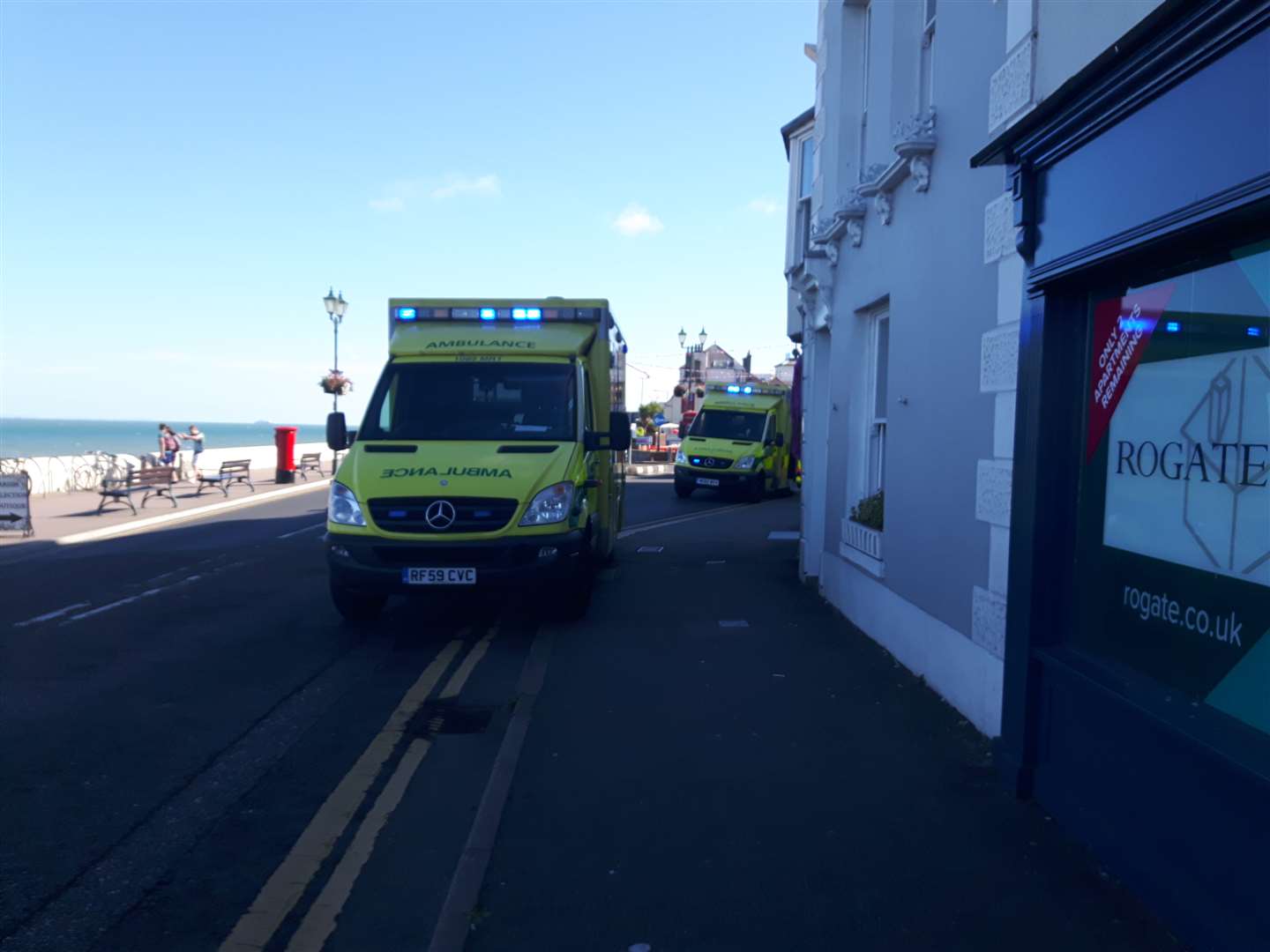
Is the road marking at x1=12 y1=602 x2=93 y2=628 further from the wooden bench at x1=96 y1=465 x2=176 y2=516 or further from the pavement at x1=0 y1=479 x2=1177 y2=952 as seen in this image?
the wooden bench at x1=96 y1=465 x2=176 y2=516

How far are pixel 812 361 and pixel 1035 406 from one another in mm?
6859

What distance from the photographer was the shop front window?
346cm

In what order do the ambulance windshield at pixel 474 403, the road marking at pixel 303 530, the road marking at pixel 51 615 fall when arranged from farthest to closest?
1. the road marking at pixel 303 530
2. the ambulance windshield at pixel 474 403
3. the road marking at pixel 51 615

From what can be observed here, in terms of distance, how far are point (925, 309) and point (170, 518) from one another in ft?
56.5

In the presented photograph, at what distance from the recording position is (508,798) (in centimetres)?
509

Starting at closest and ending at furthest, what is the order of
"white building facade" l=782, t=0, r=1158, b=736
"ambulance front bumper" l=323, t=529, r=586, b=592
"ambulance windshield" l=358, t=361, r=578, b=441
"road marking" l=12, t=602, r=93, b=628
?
"white building facade" l=782, t=0, r=1158, b=736 → "ambulance front bumper" l=323, t=529, r=586, b=592 → "road marking" l=12, t=602, r=93, b=628 → "ambulance windshield" l=358, t=361, r=578, b=441

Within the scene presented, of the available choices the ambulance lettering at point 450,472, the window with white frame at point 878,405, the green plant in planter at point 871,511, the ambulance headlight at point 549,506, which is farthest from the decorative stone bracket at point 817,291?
the ambulance lettering at point 450,472

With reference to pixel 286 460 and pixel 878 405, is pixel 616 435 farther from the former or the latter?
pixel 286 460

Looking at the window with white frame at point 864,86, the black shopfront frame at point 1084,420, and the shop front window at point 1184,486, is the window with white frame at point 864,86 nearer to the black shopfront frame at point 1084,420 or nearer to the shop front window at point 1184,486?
the black shopfront frame at point 1084,420

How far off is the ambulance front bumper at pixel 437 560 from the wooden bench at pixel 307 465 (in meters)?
24.6

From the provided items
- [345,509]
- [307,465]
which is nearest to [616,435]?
[345,509]

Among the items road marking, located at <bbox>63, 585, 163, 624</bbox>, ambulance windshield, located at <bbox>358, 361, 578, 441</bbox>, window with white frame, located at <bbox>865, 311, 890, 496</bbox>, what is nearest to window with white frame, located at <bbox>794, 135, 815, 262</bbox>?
window with white frame, located at <bbox>865, 311, 890, 496</bbox>

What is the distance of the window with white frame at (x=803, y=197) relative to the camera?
46.4 ft

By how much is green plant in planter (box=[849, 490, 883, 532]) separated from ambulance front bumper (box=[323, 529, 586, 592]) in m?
2.79
